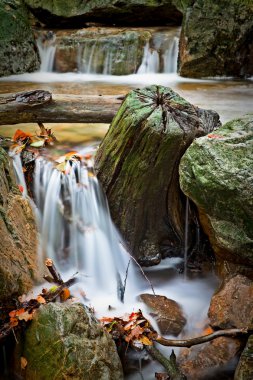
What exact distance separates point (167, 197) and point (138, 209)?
0.32m

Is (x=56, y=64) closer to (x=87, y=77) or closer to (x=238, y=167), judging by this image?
(x=87, y=77)

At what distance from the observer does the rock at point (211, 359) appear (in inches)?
128

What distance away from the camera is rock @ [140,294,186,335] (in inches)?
143

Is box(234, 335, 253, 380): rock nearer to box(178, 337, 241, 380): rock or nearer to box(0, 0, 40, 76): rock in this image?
box(178, 337, 241, 380): rock

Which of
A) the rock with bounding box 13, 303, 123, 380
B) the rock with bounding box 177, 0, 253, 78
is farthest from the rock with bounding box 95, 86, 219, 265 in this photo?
the rock with bounding box 177, 0, 253, 78

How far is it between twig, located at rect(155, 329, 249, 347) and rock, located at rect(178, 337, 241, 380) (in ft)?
0.39

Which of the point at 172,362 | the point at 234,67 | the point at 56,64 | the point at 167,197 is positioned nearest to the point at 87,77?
the point at 56,64

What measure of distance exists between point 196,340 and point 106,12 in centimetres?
1031

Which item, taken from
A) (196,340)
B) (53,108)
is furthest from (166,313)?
(53,108)

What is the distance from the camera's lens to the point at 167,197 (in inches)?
168

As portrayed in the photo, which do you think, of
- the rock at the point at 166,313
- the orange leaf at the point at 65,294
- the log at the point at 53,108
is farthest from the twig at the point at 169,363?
the log at the point at 53,108

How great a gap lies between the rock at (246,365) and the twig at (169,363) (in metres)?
0.41

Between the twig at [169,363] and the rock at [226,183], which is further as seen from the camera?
the rock at [226,183]

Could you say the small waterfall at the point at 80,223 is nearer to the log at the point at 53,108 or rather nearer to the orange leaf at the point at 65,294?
the orange leaf at the point at 65,294
